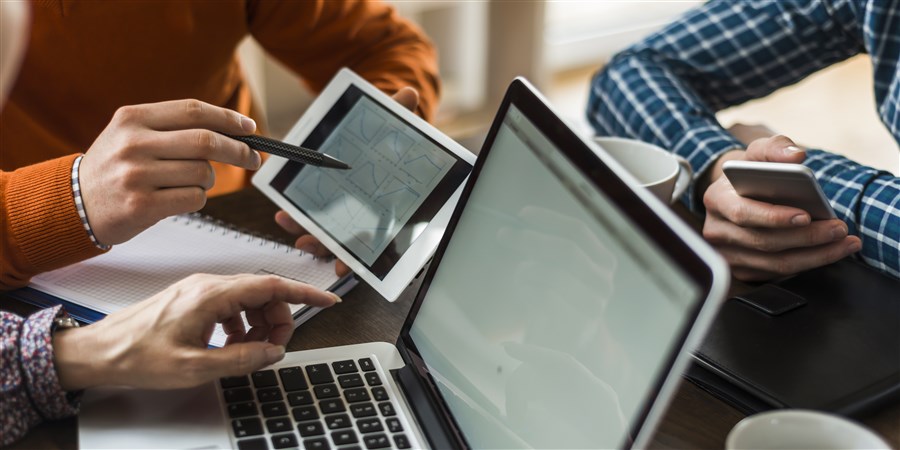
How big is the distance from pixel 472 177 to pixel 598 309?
0.68 ft

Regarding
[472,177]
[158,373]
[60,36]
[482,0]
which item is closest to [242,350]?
[158,373]

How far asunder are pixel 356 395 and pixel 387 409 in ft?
Result: 0.10

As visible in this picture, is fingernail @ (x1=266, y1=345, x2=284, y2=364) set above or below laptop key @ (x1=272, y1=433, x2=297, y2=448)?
above

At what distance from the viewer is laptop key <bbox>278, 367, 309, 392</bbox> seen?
686 mm

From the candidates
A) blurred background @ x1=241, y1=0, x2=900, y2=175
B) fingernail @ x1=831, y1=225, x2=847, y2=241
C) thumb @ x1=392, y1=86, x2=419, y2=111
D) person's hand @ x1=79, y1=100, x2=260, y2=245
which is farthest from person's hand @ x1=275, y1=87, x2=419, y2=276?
blurred background @ x1=241, y1=0, x2=900, y2=175

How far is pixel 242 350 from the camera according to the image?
2.12 ft

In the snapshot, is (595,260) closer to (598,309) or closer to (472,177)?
(598,309)

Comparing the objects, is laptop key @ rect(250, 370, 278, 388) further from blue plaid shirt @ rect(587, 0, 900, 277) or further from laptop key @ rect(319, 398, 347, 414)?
blue plaid shirt @ rect(587, 0, 900, 277)

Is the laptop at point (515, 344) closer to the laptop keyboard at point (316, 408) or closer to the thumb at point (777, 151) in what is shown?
the laptop keyboard at point (316, 408)

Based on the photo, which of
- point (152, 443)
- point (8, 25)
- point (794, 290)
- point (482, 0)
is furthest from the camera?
point (482, 0)

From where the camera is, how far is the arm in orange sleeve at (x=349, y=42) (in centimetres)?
120

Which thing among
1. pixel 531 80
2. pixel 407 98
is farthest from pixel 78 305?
pixel 531 80

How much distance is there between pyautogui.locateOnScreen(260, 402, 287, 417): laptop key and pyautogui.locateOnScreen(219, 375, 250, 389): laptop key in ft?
0.12

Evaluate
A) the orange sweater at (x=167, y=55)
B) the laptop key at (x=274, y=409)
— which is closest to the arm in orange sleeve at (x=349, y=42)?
the orange sweater at (x=167, y=55)
